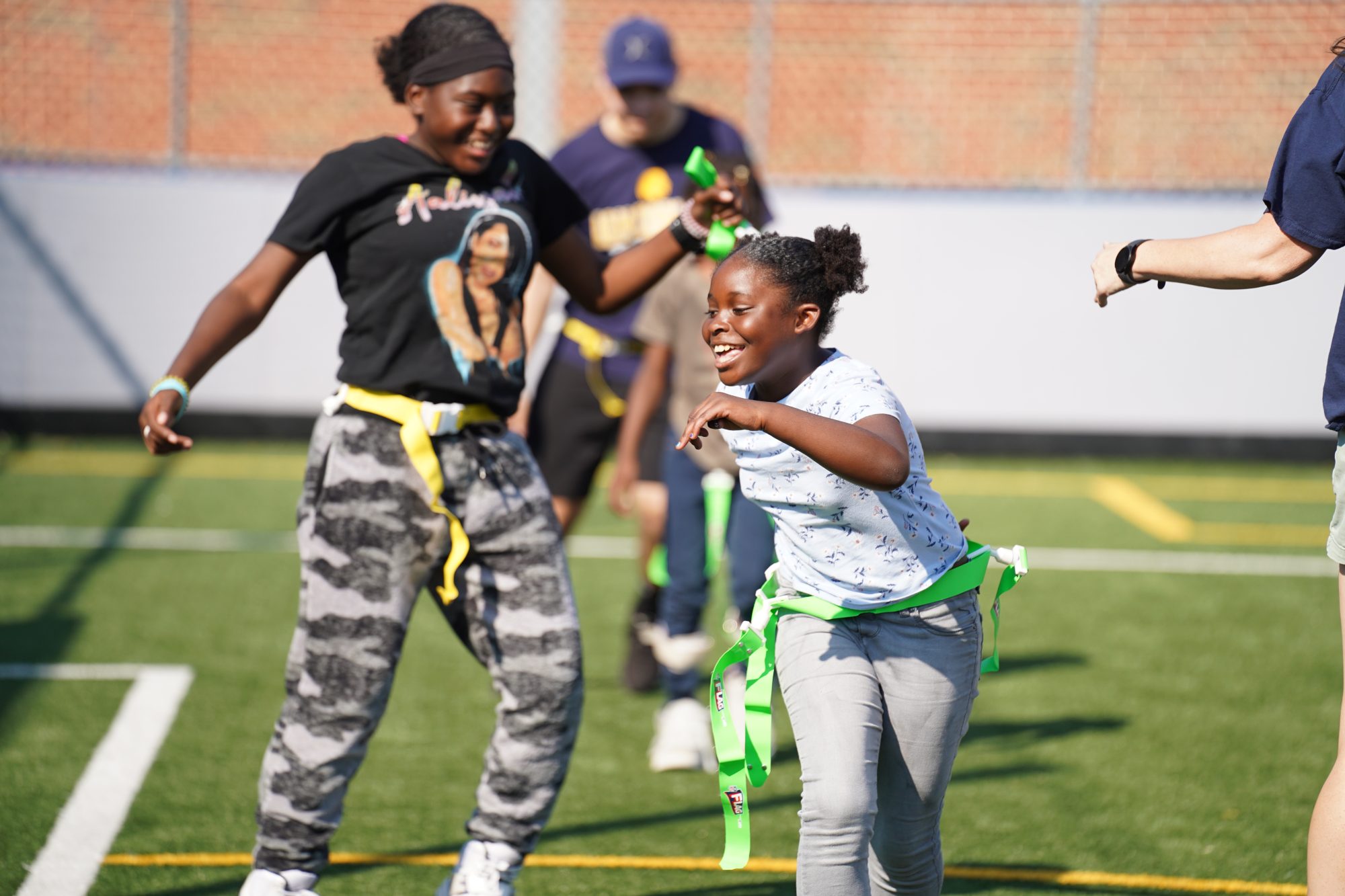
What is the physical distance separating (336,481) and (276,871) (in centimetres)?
94

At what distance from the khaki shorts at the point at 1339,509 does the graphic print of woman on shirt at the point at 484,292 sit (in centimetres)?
184

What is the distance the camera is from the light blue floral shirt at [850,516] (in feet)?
10.1

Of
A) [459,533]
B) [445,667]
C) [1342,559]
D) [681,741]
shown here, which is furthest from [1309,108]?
[445,667]

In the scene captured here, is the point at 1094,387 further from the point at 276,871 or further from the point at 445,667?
the point at 276,871

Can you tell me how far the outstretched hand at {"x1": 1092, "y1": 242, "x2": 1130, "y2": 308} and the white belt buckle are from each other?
4.81ft

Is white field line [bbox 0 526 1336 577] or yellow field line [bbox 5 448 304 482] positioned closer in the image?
Result: white field line [bbox 0 526 1336 577]

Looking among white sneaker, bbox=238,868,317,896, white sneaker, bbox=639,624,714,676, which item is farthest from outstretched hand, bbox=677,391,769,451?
white sneaker, bbox=639,624,714,676

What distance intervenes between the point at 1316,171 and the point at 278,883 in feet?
8.97

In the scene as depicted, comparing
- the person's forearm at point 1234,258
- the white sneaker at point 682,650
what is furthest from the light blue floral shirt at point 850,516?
the white sneaker at point 682,650

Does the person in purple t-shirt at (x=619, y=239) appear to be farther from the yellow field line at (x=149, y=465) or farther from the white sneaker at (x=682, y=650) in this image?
the yellow field line at (x=149, y=465)

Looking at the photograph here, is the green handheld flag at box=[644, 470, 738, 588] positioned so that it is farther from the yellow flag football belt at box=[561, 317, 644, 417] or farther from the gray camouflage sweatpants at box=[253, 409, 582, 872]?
the gray camouflage sweatpants at box=[253, 409, 582, 872]

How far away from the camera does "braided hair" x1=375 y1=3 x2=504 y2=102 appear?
11.6 feet

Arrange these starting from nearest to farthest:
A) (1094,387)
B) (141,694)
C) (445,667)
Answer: (141,694) < (445,667) < (1094,387)

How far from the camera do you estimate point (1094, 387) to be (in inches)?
429
